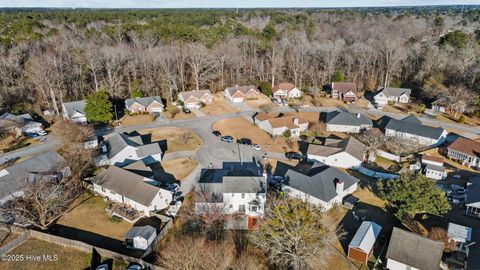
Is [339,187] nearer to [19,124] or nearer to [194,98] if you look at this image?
[194,98]

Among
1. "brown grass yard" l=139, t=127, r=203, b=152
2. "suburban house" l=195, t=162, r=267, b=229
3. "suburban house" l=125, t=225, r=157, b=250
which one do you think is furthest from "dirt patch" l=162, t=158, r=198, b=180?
"suburban house" l=125, t=225, r=157, b=250

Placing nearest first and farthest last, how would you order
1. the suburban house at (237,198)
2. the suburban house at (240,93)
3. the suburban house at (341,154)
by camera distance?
1. the suburban house at (237,198)
2. the suburban house at (341,154)
3. the suburban house at (240,93)

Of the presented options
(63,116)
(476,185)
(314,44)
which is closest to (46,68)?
(63,116)

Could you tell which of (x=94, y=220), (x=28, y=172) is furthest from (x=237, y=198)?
(x=28, y=172)

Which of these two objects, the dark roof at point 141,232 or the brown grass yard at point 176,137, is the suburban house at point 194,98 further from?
the dark roof at point 141,232

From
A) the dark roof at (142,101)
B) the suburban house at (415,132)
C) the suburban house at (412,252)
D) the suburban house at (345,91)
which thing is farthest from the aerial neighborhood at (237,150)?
the suburban house at (345,91)

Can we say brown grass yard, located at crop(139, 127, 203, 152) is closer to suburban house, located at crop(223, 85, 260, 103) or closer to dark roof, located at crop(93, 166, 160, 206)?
dark roof, located at crop(93, 166, 160, 206)

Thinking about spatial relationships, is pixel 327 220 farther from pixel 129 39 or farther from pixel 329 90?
pixel 129 39
